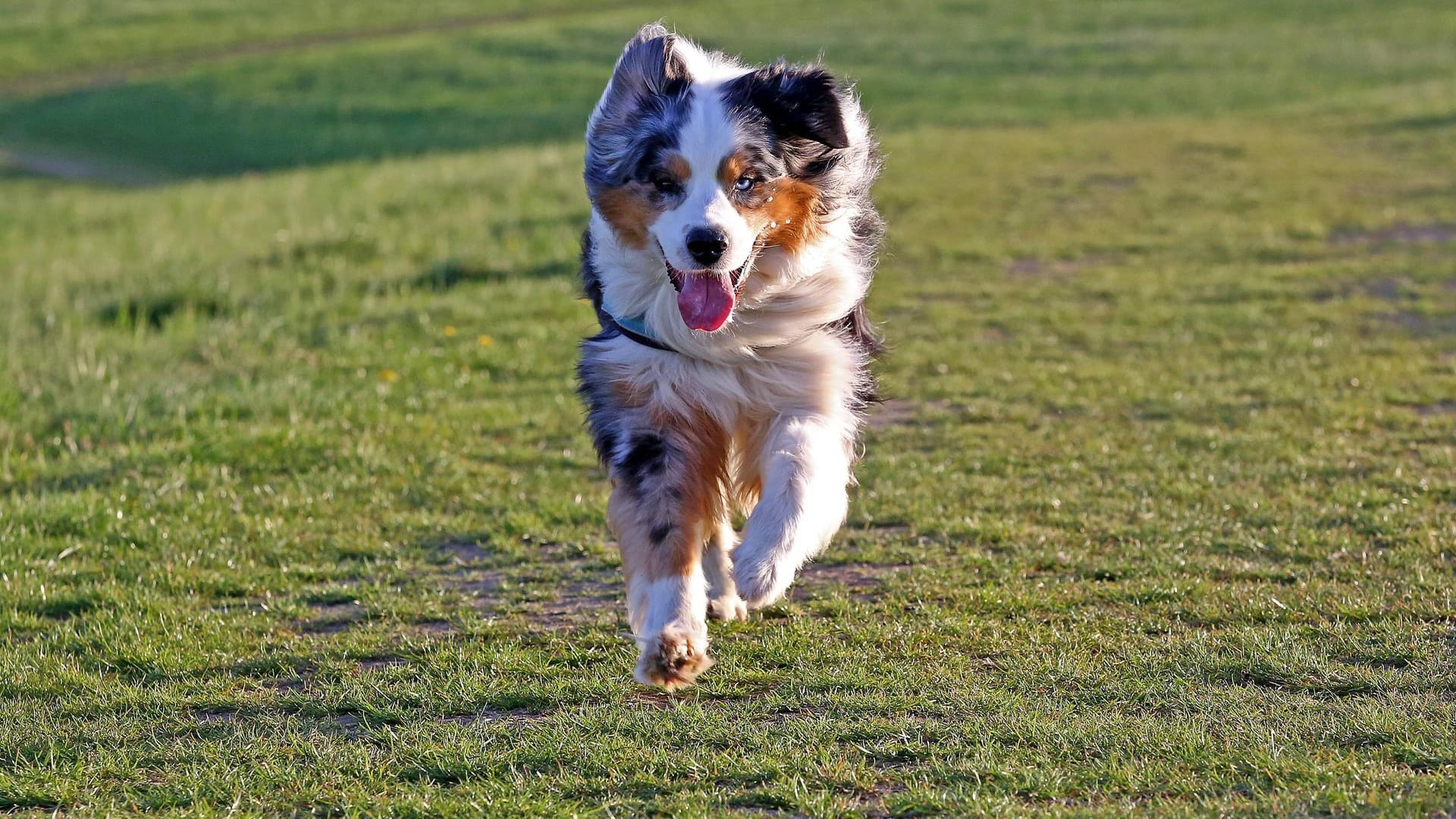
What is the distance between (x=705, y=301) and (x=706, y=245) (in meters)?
0.24

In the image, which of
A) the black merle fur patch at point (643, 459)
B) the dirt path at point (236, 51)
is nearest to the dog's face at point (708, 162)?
the black merle fur patch at point (643, 459)

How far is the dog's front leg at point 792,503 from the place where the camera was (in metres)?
4.86

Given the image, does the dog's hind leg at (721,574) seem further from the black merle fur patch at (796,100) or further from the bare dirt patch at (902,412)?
the bare dirt patch at (902,412)

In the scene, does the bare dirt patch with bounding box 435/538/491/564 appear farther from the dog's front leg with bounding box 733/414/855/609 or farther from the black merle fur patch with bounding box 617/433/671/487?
the dog's front leg with bounding box 733/414/855/609

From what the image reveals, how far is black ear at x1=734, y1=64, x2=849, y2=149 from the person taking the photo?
544 centimetres

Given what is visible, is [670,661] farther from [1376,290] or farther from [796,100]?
[1376,290]

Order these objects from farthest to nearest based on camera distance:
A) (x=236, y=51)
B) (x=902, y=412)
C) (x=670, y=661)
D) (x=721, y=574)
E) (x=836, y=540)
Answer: (x=236, y=51), (x=902, y=412), (x=836, y=540), (x=721, y=574), (x=670, y=661)

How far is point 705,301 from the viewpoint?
5145 mm

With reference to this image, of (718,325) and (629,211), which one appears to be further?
(629,211)

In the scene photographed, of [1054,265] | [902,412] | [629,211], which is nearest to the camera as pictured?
[629,211]

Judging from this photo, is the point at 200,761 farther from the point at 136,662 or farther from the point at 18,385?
the point at 18,385

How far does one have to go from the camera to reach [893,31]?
34.3 meters

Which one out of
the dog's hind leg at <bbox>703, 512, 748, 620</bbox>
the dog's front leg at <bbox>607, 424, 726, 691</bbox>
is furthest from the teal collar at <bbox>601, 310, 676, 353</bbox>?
the dog's hind leg at <bbox>703, 512, 748, 620</bbox>

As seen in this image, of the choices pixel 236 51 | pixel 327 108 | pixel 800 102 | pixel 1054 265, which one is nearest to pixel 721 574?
pixel 800 102
